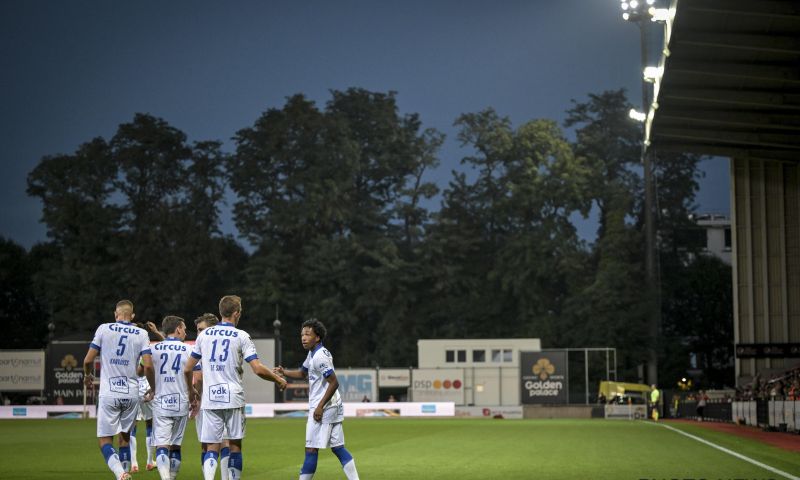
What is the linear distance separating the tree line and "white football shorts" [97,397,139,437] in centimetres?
6370

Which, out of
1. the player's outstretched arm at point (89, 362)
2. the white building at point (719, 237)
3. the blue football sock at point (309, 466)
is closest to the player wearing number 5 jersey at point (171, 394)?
the player's outstretched arm at point (89, 362)

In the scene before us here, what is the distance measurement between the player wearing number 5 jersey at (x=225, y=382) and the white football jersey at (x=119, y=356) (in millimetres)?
1867

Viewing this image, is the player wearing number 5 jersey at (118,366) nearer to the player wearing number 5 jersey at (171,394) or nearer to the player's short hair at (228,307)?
the player wearing number 5 jersey at (171,394)

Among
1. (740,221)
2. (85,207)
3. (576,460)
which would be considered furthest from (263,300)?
(576,460)

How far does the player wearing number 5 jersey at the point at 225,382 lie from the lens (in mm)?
13219

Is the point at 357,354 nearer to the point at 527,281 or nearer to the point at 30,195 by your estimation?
the point at 527,281

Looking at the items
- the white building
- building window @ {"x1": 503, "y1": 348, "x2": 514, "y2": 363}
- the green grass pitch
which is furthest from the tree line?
the green grass pitch

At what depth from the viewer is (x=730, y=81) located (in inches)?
1405

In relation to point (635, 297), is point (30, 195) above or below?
above

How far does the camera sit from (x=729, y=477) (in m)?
17.0

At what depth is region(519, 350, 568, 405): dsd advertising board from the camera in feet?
191

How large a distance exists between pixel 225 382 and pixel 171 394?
210 cm

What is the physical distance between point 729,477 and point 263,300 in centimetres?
6504

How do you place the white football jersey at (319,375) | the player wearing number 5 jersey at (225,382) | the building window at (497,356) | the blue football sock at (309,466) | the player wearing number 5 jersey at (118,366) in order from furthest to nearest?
the building window at (497,356) < the player wearing number 5 jersey at (118,366) < the player wearing number 5 jersey at (225,382) < the white football jersey at (319,375) < the blue football sock at (309,466)
